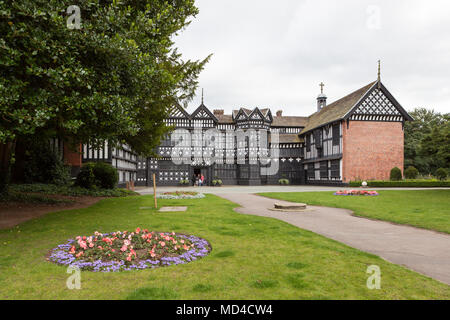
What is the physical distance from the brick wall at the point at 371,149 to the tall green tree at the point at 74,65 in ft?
104

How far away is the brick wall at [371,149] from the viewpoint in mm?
36750

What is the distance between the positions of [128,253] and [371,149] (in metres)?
38.2

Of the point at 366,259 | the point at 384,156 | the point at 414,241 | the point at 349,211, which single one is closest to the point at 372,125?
the point at 384,156

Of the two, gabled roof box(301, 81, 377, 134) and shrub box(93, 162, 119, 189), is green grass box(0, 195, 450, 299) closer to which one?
shrub box(93, 162, 119, 189)

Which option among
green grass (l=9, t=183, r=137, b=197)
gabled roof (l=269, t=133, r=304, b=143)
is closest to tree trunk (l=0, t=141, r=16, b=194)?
green grass (l=9, t=183, r=137, b=197)

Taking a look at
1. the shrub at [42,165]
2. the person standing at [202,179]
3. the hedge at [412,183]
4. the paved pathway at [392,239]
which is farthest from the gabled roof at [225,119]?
the paved pathway at [392,239]

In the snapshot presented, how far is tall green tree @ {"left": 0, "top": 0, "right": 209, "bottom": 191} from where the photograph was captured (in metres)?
6.86

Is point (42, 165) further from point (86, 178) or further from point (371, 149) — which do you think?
point (371, 149)

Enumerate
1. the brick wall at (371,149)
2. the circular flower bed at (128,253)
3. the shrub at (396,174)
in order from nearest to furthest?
the circular flower bed at (128,253) → the shrub at (396,174) → the brick wall at (371,149)

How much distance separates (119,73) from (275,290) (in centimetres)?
802

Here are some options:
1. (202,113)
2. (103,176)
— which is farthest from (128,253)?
(202,113)

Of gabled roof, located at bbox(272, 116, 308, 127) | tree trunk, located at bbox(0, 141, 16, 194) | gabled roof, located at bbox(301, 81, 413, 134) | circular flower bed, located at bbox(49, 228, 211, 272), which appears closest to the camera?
circular flower bed, located at bbox(49, 228, 211, 272)

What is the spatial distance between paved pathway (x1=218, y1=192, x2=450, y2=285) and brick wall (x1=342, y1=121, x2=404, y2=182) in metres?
28.2

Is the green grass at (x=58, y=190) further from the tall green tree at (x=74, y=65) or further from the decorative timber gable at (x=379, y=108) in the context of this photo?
the decorative timber gable at (x=379, y=108)
